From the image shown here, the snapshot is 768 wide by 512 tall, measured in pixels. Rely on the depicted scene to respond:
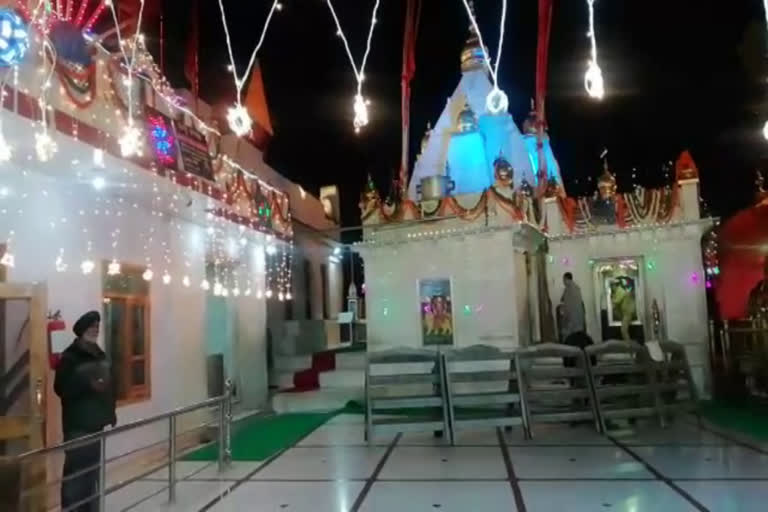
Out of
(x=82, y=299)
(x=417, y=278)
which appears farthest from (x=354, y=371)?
(x=82, y=299)

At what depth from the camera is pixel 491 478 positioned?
557 centimetres

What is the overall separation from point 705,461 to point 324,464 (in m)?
3.72

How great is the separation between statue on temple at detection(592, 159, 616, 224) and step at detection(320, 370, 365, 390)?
6.22 meters

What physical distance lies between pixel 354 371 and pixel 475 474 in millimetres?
6415

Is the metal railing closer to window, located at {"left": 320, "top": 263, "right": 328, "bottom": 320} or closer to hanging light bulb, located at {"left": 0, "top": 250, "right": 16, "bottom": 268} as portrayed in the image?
hanging light bulb, located at {"left": 0, "top": 250, "right": 16, "bottom": 268}

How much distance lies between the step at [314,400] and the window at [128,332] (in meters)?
2.88

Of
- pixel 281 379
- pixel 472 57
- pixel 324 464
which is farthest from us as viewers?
pixel 472 57

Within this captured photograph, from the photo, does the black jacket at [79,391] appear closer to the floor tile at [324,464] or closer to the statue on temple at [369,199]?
the floor tile at [324,464]

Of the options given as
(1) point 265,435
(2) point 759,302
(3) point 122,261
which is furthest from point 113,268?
(2) point 759,302

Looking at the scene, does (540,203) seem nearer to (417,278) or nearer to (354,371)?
(417,278)

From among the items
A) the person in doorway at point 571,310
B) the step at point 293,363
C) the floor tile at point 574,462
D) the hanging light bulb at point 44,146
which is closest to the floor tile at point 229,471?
the floor tile at point 574,462

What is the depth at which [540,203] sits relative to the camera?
1362cm

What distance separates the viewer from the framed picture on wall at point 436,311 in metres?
12.0

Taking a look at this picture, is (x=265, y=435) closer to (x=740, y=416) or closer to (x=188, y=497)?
(x=188, y=497)
